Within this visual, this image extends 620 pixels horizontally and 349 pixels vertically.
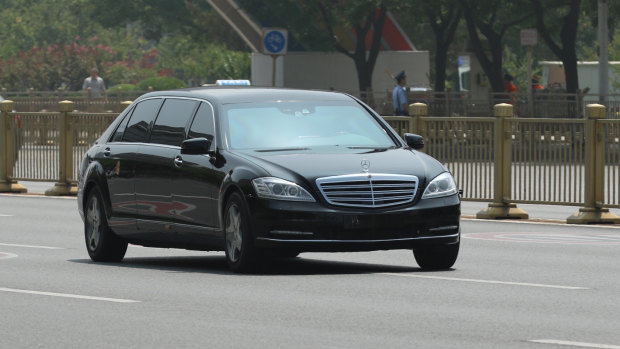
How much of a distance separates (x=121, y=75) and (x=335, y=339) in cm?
8363

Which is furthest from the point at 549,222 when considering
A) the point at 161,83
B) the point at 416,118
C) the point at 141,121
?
the point at 161,83

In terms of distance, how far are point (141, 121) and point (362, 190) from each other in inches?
118

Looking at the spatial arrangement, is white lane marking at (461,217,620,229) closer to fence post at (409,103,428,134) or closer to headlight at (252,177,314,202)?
fence post at (409,103,428,134)

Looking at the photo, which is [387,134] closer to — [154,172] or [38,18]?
[154,172]

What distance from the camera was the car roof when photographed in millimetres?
14359

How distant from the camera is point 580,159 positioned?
19953 mm

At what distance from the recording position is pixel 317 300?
11289 millimetres

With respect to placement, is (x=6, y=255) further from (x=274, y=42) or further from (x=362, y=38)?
(x=362, y=38)

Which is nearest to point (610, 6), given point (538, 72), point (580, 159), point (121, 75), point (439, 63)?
point (439, 63)

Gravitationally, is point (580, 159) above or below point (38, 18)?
below

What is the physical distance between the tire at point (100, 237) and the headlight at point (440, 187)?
A: 327cm

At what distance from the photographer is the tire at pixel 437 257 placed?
1369 cm

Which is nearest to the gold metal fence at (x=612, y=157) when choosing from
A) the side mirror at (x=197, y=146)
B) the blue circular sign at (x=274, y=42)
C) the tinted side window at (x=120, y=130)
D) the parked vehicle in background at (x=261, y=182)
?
the parked vehicle in background at (x=261, y=182)

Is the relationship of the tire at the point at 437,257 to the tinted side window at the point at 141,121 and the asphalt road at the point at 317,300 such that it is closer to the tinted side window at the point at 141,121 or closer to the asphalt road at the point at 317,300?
the asphalt road at the point at 317,300
